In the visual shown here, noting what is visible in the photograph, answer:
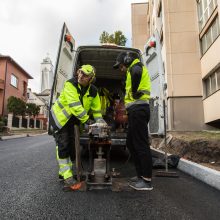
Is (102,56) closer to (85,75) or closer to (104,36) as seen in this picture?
(85,75)


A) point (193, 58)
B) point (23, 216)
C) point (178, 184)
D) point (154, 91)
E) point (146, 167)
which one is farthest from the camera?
point (193, 58)

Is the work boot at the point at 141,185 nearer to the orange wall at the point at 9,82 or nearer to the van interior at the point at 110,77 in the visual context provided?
the van interior at the point at 110,77

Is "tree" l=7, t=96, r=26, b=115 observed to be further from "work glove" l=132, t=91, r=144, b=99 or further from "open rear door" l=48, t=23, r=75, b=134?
"work glove" l=132, t=91, r=144, b=99

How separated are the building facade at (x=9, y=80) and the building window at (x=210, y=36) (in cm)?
2433

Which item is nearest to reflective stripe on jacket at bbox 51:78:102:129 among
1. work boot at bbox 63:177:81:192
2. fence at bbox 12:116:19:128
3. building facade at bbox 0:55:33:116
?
work boot at bbox 63:177:81:192

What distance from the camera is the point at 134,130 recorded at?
375 centimetres

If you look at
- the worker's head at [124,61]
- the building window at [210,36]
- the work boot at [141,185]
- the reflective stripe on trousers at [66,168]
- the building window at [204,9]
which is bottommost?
the work boot at [141,185]

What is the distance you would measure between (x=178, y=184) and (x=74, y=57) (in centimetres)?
345

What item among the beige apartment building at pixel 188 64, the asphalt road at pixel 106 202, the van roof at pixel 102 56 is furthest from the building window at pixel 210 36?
the asphalt road at pixel 106 202

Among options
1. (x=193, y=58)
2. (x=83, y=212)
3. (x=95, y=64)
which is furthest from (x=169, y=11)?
(x=83, y=212)

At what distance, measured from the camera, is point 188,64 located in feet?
49.5

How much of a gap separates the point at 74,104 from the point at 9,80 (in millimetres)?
31850

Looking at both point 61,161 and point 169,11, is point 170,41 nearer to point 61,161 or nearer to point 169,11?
point 169,11

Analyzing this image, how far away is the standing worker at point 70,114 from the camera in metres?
3.63
